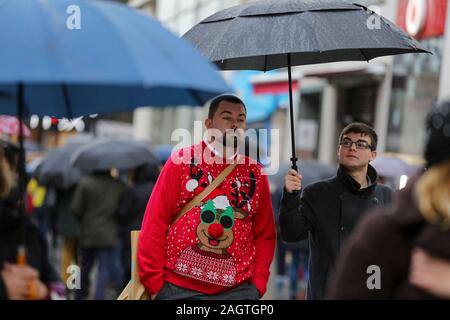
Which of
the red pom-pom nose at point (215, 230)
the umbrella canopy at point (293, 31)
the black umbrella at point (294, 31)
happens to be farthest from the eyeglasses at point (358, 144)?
the red pom-pom nose at point (215, 230)

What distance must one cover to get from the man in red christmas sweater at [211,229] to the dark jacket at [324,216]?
5.3 inches

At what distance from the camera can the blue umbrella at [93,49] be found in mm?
3623

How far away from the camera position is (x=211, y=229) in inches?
205

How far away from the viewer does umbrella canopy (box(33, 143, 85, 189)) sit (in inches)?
571

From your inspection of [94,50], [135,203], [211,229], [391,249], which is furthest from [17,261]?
[135,203]

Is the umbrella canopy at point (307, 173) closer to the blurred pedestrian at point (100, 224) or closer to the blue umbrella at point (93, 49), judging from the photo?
the blurred pedestrian at point (100, 224)

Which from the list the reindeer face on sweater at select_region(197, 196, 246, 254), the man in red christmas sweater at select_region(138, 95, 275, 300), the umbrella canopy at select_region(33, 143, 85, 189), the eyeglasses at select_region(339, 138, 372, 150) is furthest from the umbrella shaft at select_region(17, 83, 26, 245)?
the umbrella canopy at select_region(33, 143, 85, 189)

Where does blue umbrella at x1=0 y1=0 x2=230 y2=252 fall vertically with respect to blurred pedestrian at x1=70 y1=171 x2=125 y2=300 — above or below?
above

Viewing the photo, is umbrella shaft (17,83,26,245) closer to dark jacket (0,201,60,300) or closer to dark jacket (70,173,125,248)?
dark jacket (0,201,60,300)

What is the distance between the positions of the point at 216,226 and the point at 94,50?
5.56ft

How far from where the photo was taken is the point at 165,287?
17.1 ft

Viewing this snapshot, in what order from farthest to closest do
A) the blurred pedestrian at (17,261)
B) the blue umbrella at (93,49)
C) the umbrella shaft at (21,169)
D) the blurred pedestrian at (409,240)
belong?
the umbrella shaft at (21,169)
the blurred pedestrian at (17,261)
the blue umbrella at (93,49)
the blurred pedestrian at (409,240)

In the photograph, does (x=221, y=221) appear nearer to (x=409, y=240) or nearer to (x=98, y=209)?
(x=409, y=240)

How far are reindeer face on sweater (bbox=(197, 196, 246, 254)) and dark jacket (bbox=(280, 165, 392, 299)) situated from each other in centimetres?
34
